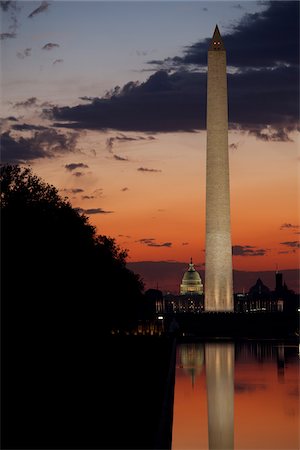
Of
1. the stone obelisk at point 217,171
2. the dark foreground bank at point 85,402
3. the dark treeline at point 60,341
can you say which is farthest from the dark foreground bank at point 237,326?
the dark foreground bank at point 85,402

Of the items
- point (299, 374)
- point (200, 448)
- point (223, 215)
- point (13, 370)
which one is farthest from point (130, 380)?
point (223, 215)

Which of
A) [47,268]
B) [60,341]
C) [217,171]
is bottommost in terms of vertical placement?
[60,341]

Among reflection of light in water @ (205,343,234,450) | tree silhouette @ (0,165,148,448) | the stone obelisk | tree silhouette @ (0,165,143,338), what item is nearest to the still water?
reflection of light in water @ (205,343,234,450)

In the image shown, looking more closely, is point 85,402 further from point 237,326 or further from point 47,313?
point 237,326

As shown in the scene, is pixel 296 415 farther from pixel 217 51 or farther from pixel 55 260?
pixel 217 51

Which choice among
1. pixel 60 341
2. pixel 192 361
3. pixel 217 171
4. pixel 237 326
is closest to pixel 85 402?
pixel 60 341

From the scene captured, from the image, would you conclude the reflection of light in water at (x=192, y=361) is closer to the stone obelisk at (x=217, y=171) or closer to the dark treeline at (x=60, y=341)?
the dark treeline at (x=60, y=341)
